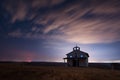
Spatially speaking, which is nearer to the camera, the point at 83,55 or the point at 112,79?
the point at 112,79

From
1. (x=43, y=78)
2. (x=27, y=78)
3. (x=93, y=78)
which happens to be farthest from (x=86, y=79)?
(x=27, y=78)

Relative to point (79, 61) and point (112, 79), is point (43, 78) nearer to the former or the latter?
point (112, 79)

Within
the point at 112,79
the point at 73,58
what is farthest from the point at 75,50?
the point at 112,79

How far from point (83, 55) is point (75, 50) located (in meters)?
3.48

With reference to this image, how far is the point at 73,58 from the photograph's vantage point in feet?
186

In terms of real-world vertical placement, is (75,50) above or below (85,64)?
above

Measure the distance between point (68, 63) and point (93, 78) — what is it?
3885 cm

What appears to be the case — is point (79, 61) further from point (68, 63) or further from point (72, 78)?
point (72, 78)

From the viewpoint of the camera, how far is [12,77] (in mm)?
20375

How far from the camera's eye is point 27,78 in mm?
19766

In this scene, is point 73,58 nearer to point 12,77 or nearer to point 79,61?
point 79,61

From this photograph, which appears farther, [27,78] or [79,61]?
[79,61]

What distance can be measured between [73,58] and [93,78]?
3664cm

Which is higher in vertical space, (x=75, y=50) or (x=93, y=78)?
(x=75, y=50)
